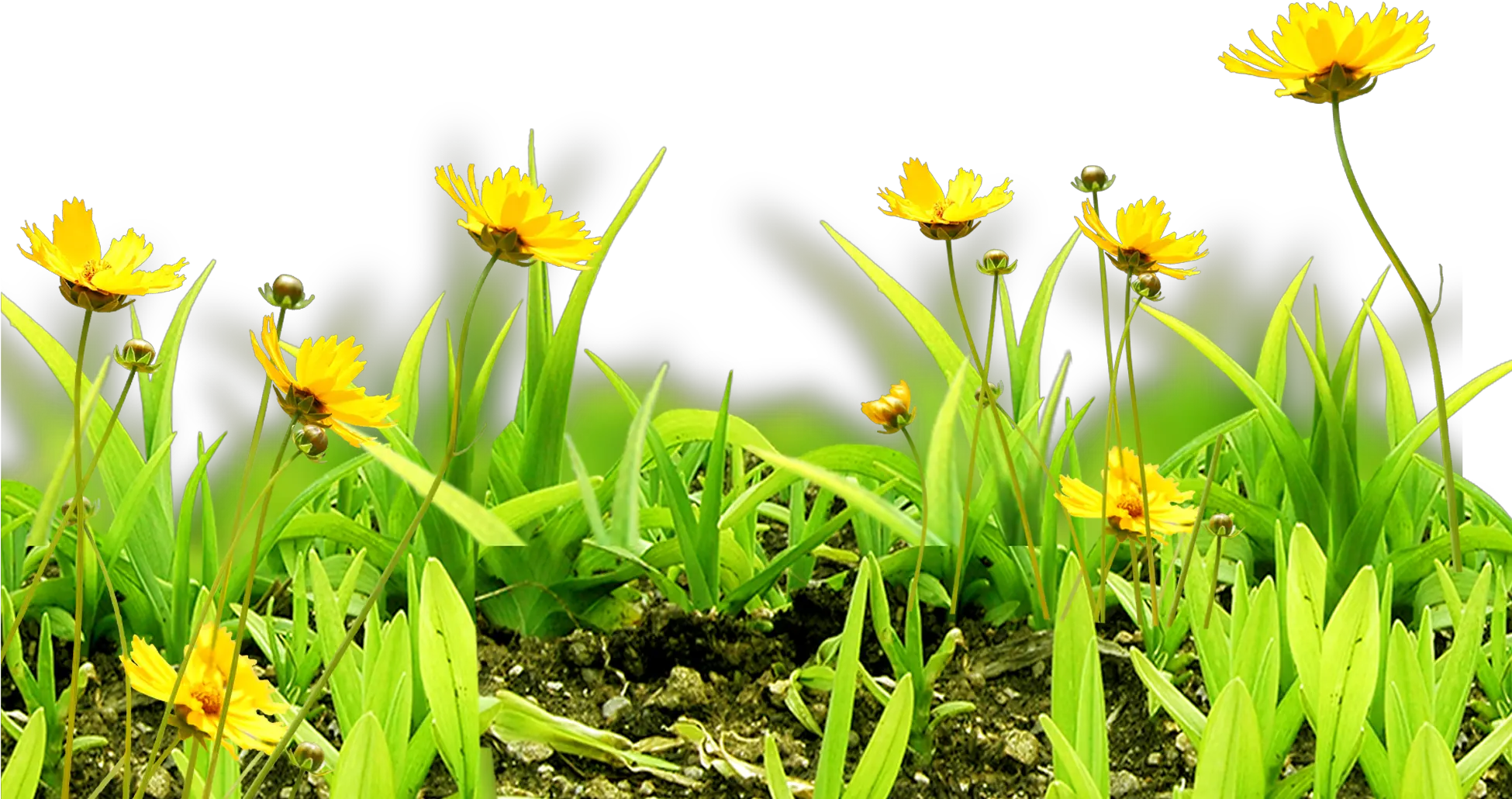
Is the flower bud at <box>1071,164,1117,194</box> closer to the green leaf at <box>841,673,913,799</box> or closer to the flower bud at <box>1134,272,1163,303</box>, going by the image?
the flower bud at <box>1134,272,1163,303</box>

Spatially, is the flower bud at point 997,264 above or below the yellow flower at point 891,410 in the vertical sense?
above

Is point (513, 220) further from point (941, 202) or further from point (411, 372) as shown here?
point (411, 372)

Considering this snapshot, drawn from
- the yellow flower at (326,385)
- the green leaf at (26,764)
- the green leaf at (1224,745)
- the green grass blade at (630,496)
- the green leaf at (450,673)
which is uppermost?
the green leaf at (1224,745)

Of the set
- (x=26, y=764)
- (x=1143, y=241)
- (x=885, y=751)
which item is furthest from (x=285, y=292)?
(x=1143, y=241)

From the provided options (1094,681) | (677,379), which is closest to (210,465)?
(677,379)

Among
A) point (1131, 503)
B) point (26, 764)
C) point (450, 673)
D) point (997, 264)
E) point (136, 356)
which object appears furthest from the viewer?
point (1131, 503)

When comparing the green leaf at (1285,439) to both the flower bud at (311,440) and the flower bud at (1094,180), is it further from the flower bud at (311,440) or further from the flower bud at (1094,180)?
the flower bud at (311,440)

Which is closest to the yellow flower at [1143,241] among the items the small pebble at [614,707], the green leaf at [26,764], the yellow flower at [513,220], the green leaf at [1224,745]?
the green leaf at [1224,745]
